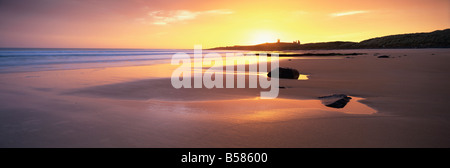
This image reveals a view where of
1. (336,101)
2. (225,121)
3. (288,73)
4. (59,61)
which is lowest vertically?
(225,121)

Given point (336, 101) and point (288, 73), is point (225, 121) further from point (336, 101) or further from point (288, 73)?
point (288, 73)

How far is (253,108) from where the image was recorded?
3994 millimetres

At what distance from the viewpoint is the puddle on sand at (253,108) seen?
3.51 meters

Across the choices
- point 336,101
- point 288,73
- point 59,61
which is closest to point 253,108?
point 336,101

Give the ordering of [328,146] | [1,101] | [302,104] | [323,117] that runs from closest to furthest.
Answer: [328,146] < [323,117] < [302,104] < [1,101]

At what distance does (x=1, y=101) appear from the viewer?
14.9 ft

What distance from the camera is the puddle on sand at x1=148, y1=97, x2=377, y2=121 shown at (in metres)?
3.51

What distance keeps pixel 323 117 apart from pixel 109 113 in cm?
339

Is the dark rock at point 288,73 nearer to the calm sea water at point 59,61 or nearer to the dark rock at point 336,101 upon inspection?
the dark rock at point 336,101

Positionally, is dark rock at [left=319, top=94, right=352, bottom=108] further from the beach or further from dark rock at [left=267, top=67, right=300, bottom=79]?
dark rock at [left=267, top=67, right=300, bottom=79]

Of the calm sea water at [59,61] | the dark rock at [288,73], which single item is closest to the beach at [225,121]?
the dark rock at [288,73]
